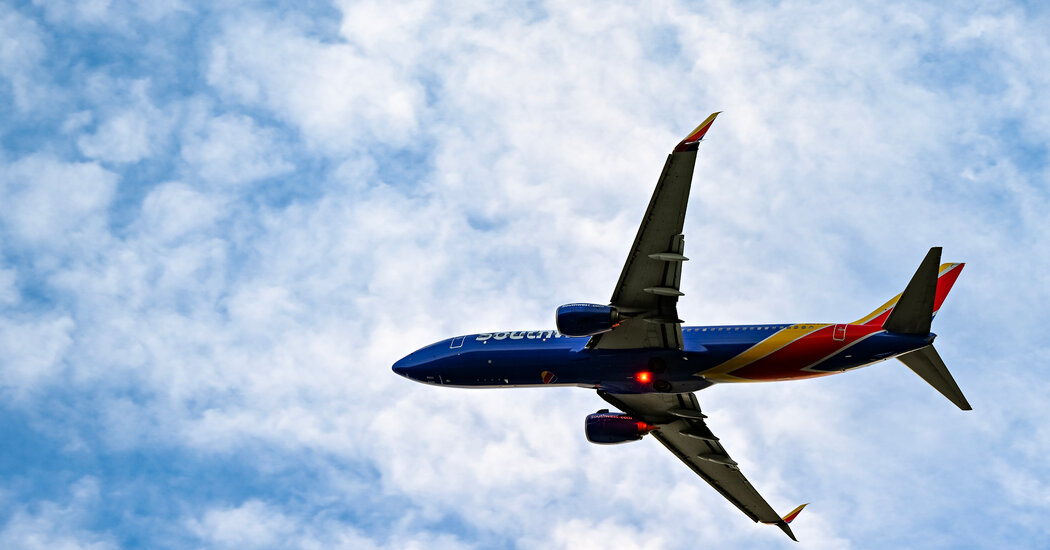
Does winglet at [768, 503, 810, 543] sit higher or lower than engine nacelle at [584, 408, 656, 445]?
lower

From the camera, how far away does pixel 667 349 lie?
132ft

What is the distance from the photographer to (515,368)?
42.5m

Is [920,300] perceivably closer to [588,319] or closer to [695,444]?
→ [588,319]

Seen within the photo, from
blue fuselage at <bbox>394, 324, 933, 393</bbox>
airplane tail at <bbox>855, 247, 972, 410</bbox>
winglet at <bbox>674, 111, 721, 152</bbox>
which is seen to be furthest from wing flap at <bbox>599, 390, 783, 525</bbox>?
winglet at <bbox>674, 111, 721, 152</bbox>

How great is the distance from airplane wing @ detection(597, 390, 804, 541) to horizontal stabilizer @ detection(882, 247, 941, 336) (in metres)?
10.4

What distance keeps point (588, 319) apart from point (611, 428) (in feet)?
30.6

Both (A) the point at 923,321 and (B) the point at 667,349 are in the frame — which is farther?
(B) the point at 667,349

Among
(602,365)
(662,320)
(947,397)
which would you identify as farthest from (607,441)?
(947,397)

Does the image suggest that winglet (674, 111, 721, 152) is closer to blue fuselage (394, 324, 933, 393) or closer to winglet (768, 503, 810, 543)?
blue fuselage (394, 324, 933, 393)

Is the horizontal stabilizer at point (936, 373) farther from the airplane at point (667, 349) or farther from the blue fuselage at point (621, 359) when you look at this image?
the blue fuselage at point (621, 359)

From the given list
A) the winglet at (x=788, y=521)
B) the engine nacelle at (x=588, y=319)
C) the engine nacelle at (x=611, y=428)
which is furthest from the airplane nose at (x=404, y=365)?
the winglet at (x=788, y=521)

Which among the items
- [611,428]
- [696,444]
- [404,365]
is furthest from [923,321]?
[404,365]

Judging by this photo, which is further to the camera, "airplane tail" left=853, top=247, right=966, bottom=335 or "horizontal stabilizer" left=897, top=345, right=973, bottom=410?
"horizontal stabilizer" left=897, top=345, right=973, bottom=410

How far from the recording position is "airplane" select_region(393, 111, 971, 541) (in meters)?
35.4
